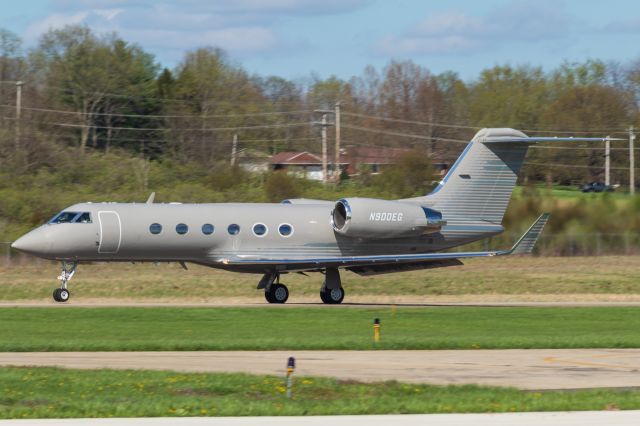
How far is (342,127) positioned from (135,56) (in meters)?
19.9

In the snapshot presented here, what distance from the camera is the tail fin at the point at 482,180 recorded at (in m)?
35.1

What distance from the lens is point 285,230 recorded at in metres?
33.8

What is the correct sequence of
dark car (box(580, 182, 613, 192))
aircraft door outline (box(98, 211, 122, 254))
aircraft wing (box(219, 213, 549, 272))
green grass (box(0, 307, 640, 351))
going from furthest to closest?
1. dark car (box(580, 182, 613, 192))
2. aircraft wing (box(219, 213, 549, 272))
3. aircraft door outline (box(98, 211, 122, 254))
4. green grass (box(0, 307, 640, 351))

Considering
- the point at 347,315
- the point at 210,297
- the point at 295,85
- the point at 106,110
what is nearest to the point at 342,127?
the point at 106,110

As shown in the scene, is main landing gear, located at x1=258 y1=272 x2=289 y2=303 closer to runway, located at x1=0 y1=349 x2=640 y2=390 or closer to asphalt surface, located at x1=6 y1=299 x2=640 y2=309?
asphalt surface, located at x1=6 y1=299 x2=640 y2=309

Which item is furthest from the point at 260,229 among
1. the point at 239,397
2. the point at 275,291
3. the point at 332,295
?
the point at 239,397

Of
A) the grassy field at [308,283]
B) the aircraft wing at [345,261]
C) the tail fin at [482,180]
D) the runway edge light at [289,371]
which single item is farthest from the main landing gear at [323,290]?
the runway edge light at [289,371]

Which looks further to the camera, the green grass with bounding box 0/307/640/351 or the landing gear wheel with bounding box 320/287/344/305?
the landing gear wheel with bounding box 320/287/344/305

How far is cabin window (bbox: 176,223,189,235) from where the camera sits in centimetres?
3297

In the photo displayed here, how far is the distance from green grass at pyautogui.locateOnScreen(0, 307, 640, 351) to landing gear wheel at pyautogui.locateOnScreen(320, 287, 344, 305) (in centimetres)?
245

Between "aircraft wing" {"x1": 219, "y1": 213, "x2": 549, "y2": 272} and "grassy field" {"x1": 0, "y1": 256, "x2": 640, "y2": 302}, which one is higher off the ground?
"aircraft wing" {"x1": 219, "y1": 213, "x2": 549, "y2": 272}

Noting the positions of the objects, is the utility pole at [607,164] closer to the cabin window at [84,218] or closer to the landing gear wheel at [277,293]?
the landing gear wheel at [277,293]

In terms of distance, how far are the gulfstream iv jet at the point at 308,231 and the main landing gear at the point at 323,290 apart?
3cm

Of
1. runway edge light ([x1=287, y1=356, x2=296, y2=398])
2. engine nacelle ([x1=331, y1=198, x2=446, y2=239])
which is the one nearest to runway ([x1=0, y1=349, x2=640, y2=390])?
runway edge light ([x1=287, y1=356, x2=296, y2=398])
